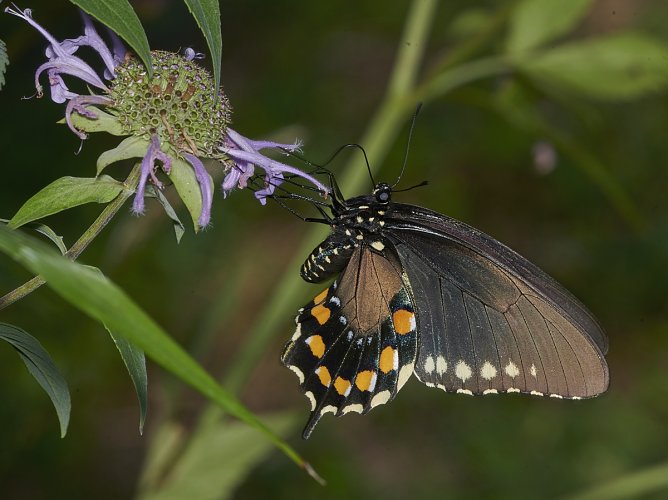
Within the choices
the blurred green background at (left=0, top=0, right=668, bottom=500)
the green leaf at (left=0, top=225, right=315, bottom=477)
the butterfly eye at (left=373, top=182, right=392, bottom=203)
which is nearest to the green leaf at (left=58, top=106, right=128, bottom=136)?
the green leaf at (left=0, top=225, right=315, bottom=477)

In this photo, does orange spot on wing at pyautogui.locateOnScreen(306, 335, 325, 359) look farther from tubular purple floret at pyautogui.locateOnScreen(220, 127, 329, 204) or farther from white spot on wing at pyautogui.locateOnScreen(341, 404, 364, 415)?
tubular purple floret at pyautogui.locateOnScreen(220, 127, 329, 204)

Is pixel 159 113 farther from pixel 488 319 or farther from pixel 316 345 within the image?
pixel 488 319

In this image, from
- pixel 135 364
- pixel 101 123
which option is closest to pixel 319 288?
pixel 101 123

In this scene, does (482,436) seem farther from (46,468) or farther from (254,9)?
(254,9)

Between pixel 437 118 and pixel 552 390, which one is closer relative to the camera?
pixel 552 390

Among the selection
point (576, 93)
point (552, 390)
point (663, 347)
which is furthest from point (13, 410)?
point (663, 347)

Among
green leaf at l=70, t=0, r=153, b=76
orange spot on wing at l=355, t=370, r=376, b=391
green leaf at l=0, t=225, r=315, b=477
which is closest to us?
green leaf at l=0, t=225, r=315, b=477

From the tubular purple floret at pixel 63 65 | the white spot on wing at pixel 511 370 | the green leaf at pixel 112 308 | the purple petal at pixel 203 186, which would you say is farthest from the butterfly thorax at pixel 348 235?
the green leaf at pixel 112 308

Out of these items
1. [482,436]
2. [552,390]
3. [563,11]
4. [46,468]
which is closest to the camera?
[552,390]
